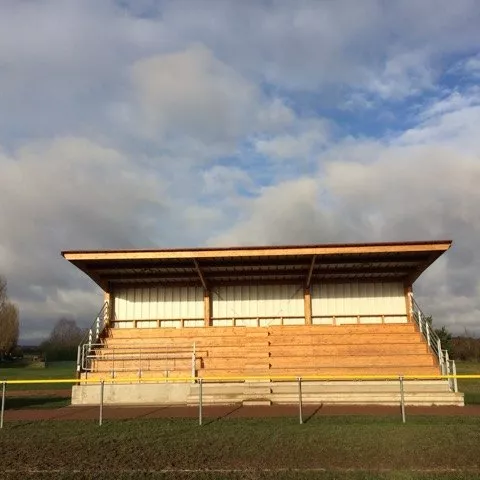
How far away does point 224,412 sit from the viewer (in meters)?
14.8

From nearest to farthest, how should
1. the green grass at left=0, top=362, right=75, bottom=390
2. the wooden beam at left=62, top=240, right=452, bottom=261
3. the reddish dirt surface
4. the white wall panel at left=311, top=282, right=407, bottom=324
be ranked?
the reddish dirt surface
the wooden beam at left=62, top=240, right=452, bottom=261
the white wall panel at left=311, top=282, right=407, bottom=324
the green grass at left=0, top=362, right=75, bottom=390

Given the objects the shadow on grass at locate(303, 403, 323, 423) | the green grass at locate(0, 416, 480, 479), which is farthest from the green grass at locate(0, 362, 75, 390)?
the green grass at locate(0, 416, 480, 479)

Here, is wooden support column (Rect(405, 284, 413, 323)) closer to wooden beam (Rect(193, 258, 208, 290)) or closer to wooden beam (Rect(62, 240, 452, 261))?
wooden beam (Rect(62, 240, 452, 261))

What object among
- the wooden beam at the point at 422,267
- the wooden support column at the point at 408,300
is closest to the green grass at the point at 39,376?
the wooden support column at the point at 408,300

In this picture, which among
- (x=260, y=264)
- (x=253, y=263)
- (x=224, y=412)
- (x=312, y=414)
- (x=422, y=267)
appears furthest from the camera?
(x=260, y=264)

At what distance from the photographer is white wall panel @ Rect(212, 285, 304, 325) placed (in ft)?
81.9

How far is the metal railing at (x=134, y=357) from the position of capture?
67.2 ft

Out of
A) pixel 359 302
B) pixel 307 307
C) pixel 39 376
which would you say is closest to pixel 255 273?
pixel 307 307

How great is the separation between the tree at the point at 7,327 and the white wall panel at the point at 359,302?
66968mm

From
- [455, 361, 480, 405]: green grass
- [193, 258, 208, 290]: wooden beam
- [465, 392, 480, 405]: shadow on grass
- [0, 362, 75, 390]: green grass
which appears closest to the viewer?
[465, 392, 480, 405]: shadow on grass

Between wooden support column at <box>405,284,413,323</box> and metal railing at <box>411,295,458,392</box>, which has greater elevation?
wooden support column at <box>405,284,413,323</box>

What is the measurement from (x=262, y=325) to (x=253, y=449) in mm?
15588

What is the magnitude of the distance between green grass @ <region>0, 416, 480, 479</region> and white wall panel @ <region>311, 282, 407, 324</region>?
1188 cm

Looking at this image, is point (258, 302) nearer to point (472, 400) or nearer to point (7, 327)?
point (472, 400)
